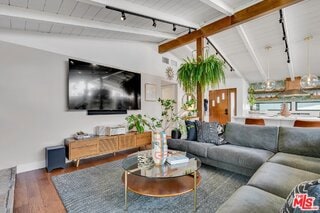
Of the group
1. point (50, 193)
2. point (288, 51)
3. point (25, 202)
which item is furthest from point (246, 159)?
point (288, 51)

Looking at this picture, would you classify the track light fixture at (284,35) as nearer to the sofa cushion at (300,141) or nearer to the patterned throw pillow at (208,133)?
the sofa cushion at (300,141)

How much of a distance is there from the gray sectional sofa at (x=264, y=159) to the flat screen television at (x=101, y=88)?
165cm

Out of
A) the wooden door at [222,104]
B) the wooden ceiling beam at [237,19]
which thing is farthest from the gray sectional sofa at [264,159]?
the wooden door at [222,104]

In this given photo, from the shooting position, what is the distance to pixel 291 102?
6434 millimetres

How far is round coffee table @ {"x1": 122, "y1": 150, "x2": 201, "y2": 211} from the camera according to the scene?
182cm

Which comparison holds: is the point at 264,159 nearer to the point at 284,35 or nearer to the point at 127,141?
the point at 127,141

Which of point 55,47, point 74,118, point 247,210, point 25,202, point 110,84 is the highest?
point 55,47

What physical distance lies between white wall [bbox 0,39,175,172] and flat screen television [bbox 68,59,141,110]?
19 cm

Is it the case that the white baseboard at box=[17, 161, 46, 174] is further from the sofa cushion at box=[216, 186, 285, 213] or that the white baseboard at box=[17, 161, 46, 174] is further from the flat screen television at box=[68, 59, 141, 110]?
the sofa cushion at box=[216, 186, 285, 213]

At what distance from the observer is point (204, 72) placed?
138 inches

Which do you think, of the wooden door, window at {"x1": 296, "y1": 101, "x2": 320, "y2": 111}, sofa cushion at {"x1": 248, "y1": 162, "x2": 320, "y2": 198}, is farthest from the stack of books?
window at {"x1": 296, "y1": 101, "x2": 320, "y2": 111}

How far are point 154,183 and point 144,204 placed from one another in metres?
0.26

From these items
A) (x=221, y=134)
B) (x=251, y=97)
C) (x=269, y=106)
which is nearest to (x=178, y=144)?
(x=221, y=134)

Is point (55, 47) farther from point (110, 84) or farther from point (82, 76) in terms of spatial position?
point (110, 84)
